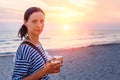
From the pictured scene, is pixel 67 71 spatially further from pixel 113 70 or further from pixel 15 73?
pixel 15 73

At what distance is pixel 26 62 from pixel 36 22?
0.41 m

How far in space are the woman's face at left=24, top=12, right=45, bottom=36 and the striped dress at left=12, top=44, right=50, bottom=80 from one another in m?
0.19

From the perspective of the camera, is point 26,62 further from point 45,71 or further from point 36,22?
point 36,22

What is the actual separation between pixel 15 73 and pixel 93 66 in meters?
15.3

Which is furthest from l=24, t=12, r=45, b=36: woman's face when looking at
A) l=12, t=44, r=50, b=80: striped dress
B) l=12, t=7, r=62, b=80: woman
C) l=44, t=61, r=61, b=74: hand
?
l=44, t=61, r=61, b=74: hand

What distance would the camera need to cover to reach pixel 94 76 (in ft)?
47.0

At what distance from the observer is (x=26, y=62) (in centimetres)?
264

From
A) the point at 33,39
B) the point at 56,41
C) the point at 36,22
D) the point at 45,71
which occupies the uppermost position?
the point at 36,22

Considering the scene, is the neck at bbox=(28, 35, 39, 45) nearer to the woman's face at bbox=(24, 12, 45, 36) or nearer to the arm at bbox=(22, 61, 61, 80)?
the woman's face at bbox=(24, 12, 45, 36)

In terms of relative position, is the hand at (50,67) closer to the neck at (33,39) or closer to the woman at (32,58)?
the woman at (32,58)

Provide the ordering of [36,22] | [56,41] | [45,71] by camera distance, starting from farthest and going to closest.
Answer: [56,41], [36,22], [45,71]

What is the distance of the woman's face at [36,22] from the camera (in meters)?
2.76

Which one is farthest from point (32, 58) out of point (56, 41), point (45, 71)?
point (56, 41)

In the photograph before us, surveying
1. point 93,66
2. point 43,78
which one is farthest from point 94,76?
point 43,78
